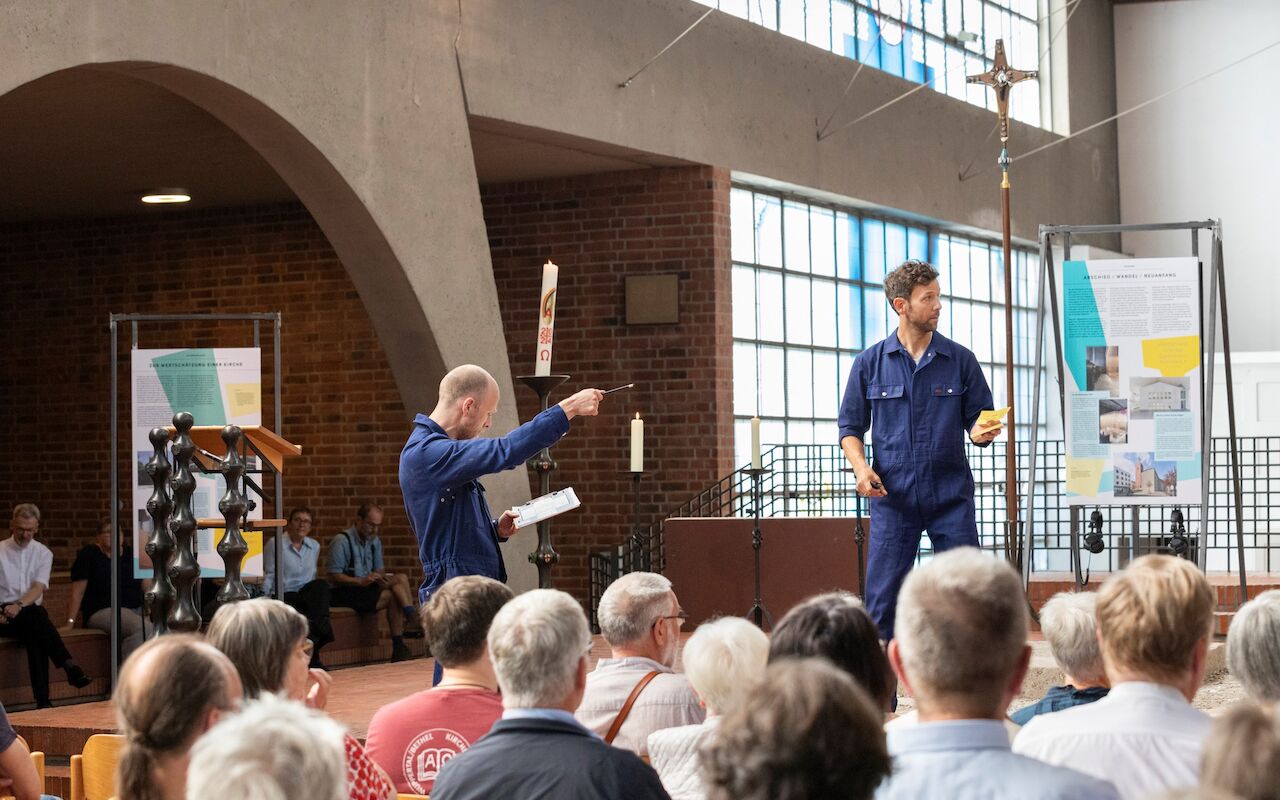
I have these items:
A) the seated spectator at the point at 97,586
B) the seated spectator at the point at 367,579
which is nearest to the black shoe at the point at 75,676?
the seated spectator at the point at 97,586

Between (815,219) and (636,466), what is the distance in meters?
5.21

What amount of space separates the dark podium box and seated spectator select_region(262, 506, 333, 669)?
257 centimetres

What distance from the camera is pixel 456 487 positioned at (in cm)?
534

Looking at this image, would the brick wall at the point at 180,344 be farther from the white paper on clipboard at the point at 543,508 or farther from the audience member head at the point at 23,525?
the white paper on clipboard at the point at 543,508

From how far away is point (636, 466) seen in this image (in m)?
9.20

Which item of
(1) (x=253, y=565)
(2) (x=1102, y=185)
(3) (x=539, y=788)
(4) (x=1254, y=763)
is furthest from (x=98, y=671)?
(2) (x=1102, y=185)

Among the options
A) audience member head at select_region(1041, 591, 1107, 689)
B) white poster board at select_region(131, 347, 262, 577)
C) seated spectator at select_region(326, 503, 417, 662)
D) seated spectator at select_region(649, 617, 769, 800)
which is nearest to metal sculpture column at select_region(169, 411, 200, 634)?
white poster board at select_region(131, 347, 262, 577)

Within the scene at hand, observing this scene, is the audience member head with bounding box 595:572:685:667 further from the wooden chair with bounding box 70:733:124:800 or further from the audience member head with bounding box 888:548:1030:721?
the audience member head with bounding box 888:548:1030:721

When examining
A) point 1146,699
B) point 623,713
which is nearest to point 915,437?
point 623,713

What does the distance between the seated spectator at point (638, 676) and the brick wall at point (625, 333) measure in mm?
7796

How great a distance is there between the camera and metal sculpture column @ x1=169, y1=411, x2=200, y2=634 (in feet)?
21.0

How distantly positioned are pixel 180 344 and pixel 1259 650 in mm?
12263

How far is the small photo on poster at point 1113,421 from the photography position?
8711 mm

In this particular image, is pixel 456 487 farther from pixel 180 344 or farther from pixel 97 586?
pixel 180 344
